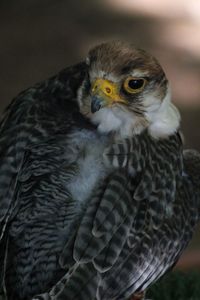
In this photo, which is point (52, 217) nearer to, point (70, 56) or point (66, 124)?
point (66, 124)

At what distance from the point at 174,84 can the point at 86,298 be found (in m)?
3.72

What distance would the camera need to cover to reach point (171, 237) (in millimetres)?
3623

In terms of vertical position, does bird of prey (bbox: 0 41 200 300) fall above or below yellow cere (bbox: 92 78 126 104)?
below

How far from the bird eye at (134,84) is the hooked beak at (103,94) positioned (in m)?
0.04

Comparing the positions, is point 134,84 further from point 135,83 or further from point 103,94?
point 103,94

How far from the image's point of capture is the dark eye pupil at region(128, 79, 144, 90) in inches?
139

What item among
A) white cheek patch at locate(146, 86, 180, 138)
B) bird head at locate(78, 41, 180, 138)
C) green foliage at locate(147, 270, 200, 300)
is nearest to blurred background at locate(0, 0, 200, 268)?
green foliage at locate(147, 270, 200, 300)

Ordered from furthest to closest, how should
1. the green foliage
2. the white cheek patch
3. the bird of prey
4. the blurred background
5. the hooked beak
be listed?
the blurred background → the green foliage → the white cheek patch → the hooked beak → the bird of prey

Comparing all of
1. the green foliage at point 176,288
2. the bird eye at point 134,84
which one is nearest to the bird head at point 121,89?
the bird eye at point 134,84

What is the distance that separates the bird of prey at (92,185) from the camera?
3311 millimetres

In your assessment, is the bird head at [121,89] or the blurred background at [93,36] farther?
the blurred background at [93,36]

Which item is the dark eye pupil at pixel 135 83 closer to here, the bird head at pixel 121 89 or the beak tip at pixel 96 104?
the bird head at pixel 121 89

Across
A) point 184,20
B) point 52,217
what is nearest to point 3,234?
point 52,217

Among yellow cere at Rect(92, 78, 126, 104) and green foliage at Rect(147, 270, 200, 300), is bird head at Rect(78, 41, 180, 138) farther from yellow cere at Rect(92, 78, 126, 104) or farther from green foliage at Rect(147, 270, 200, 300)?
green foliage at Rect(147, 270, 200, 300)
